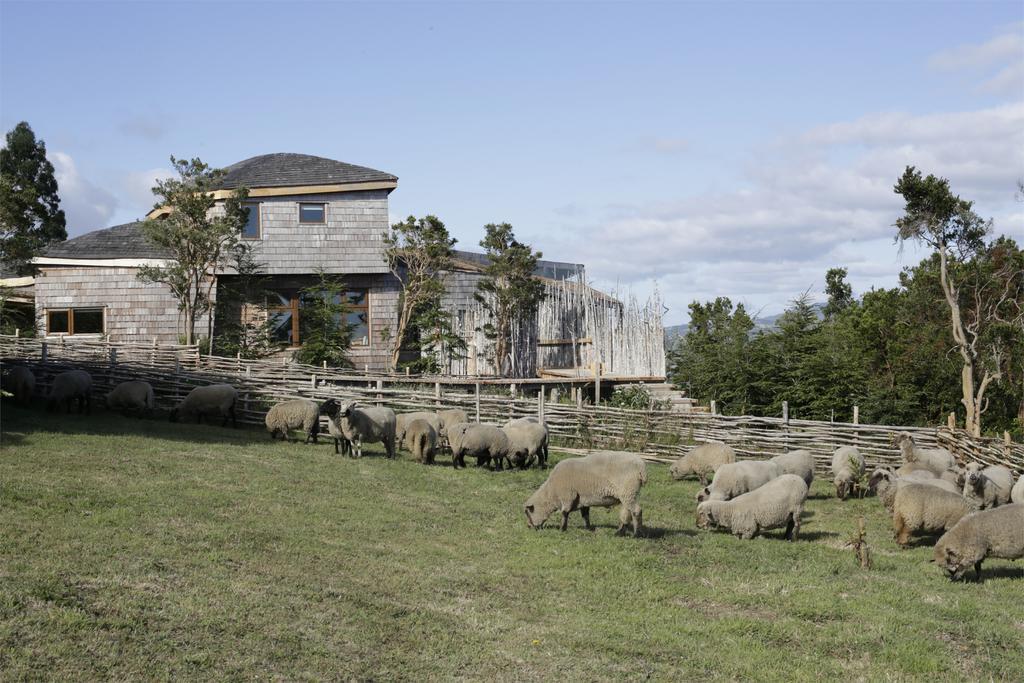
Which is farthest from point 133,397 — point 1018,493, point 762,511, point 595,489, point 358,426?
point 1018,493

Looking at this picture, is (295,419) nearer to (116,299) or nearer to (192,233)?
(192,233)

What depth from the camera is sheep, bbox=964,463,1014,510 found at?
1478 centimetres

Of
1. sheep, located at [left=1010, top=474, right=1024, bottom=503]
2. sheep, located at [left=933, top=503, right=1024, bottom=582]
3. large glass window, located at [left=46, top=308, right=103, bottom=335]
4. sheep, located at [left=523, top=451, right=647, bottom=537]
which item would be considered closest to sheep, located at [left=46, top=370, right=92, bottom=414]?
large glass window, located at [left=46, top=308, right=103, bottom=335]

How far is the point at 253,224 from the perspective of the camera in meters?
30.3

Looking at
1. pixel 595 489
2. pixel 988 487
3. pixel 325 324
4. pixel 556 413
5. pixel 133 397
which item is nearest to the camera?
pixel 595 489

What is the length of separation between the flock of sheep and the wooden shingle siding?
7.47m

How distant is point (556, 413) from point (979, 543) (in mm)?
11769

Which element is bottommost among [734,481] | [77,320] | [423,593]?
[423,593]

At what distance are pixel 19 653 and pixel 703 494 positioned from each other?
10.2 metres

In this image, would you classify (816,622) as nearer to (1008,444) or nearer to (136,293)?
(1008,444)

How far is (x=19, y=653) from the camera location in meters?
6.58

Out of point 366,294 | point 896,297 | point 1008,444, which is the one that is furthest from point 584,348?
point 1008,444

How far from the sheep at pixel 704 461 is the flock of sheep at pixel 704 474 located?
22 millimetres

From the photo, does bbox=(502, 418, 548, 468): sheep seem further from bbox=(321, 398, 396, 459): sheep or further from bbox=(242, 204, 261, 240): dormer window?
bbox=(242, 204, 261, 240): dormer window
